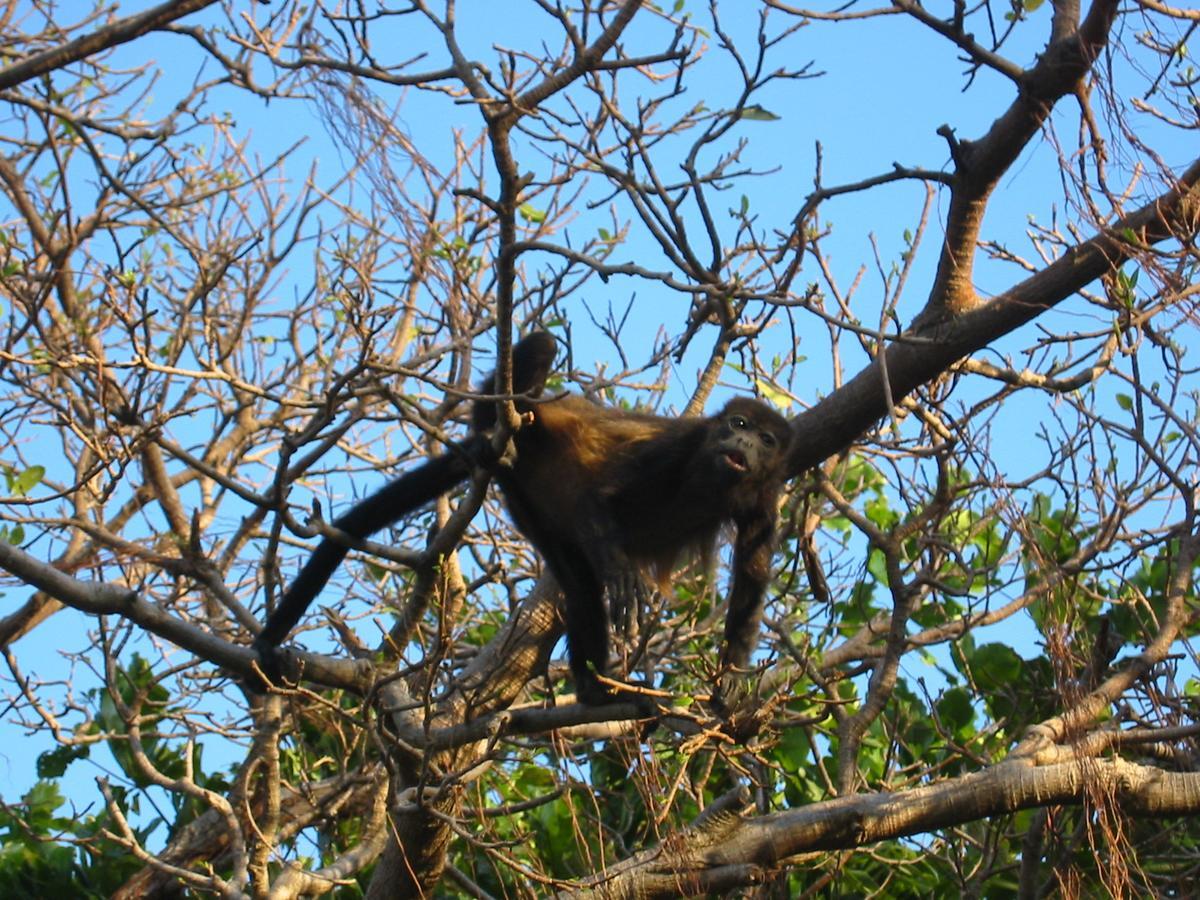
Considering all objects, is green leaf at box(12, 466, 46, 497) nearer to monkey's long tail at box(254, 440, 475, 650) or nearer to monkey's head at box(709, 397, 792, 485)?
monkey's long tail at box(254, 440, 475, 650)

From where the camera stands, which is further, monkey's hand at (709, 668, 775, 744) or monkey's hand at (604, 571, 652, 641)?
monkey's hand at (604, 571, 652, 641)

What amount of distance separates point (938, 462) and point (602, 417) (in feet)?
4.96

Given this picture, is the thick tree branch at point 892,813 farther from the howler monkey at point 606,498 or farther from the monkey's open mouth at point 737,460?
the monkey's open mouth at point 737,460

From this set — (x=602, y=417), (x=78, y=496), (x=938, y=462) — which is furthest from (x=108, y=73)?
(x=938, y=462)

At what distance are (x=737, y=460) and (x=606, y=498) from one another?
1.96ft

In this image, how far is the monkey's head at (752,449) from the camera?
19.5 ft

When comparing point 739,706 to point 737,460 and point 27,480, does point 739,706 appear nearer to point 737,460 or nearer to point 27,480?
point 737,460

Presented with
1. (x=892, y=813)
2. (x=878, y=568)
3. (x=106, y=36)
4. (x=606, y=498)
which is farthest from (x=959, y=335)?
(x=106, y=36)

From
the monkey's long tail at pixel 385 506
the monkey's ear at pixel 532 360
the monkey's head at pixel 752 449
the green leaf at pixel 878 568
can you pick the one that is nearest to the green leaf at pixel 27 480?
the monkey's long tail at pixel 385 506

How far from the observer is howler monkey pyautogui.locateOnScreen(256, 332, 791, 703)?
5617 millimetres

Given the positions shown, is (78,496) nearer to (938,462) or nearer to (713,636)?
(713,636)

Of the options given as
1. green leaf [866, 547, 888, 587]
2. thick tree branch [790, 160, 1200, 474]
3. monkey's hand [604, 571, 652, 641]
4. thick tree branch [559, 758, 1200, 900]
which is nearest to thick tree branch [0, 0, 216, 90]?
monkey's hand [604, 571, 652, 641]

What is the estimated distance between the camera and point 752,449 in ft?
19.7

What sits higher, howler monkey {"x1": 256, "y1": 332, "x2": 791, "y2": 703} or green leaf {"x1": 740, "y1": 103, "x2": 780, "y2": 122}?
green leaf {"x1": 740, "y1": 103, "x2": 780, "y2": 122}
